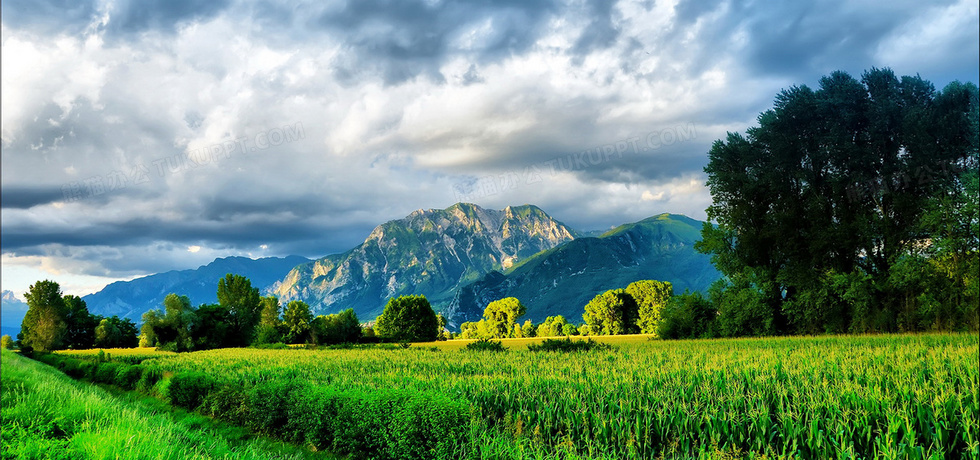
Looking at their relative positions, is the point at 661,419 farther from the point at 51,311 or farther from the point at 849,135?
the point at 51,311

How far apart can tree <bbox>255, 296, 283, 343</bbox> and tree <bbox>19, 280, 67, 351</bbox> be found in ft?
99.7

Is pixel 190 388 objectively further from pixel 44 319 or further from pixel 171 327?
pixel 44 319

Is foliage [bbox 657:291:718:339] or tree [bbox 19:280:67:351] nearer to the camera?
foliage [bbox 657:291:718:339]

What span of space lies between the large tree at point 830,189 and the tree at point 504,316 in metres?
81.6

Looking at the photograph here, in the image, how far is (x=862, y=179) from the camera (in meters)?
34.6

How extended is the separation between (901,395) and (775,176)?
109 ft

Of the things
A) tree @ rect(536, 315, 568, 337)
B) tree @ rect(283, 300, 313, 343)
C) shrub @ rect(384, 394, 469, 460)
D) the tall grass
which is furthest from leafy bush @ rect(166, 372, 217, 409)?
tree @ rect(536, 315, 568, 337)

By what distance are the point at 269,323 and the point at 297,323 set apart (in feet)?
29.2

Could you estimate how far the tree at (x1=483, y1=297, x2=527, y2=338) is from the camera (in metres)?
120

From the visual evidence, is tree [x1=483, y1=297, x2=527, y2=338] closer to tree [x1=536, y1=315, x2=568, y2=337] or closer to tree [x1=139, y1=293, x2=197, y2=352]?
tree [x1=536, y1=315, x2=568, y2=337]

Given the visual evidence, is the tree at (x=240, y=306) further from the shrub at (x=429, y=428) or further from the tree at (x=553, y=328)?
the shrub at (x=429, y=428)

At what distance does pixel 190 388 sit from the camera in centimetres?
2414

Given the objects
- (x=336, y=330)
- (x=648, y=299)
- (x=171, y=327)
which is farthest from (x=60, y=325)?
(x=648, y=299)

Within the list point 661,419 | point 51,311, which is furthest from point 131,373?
point 51,311
